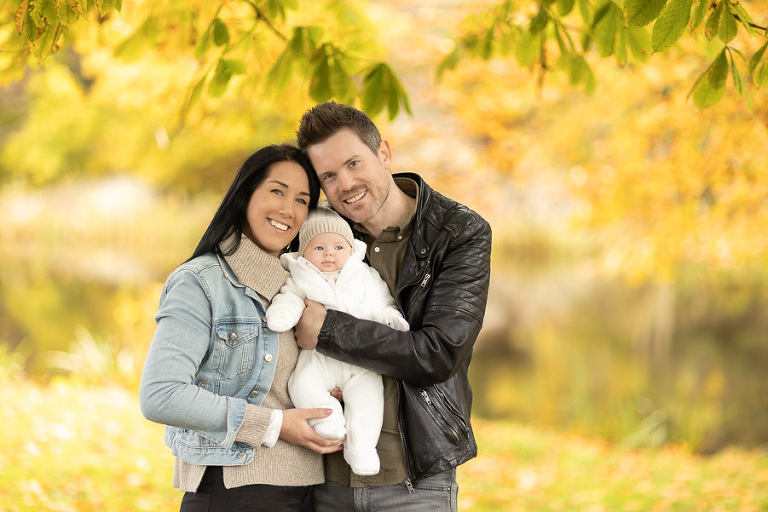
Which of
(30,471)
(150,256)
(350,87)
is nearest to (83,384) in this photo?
(30,471)

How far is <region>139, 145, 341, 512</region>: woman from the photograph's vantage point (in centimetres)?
176

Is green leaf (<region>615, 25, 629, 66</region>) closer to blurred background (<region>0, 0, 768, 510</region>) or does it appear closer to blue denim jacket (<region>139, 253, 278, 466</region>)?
blurred background (<region>0, 0, 768, 510</region>)

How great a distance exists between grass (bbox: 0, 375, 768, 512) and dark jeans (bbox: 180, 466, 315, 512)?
2.86 m

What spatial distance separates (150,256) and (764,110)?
398 inches

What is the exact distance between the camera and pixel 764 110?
14.0 ft

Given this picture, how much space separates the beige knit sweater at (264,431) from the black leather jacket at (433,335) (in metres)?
0.16

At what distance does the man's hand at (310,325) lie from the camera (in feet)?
6.25

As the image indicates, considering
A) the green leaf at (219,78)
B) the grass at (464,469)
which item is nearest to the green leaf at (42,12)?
the green leaf at (219,78)

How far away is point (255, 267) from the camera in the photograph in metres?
1.97

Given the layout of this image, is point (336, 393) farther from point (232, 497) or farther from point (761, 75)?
point (761, 75)

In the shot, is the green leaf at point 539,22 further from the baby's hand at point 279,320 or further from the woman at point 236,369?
the baby's hand at point 279,320

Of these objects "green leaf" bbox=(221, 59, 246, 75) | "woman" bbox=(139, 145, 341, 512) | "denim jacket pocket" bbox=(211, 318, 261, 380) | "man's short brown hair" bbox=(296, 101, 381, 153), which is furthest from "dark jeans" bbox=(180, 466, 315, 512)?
"green leaf" bbox=(221, 59, 246, 75)

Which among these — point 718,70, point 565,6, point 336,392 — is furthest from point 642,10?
point 336,392

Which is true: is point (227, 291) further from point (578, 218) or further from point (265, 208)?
point (578, 218)
